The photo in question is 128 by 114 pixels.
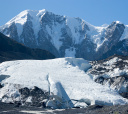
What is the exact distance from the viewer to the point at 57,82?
44.7m

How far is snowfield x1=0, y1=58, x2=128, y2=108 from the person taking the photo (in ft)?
135

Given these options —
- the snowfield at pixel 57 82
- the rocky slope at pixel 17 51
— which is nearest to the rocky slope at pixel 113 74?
the snowfield at pixel 57 82

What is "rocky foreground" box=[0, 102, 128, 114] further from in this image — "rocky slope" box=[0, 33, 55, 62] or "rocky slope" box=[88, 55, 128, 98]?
"rocky slope" box=[0, 33, 55, 62]

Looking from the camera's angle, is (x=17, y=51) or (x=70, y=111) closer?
(x=70, y=111)

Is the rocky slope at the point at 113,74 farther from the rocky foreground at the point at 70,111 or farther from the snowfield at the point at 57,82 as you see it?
the rocky foreground at the point at 70,111

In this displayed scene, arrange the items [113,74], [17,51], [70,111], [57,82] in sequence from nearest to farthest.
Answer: [70,111] → [57,82] → [113,74] → [17,51]

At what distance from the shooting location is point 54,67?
52750 mm

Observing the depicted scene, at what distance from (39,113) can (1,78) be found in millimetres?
17710

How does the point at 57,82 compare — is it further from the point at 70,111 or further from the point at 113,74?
the point at 113,74

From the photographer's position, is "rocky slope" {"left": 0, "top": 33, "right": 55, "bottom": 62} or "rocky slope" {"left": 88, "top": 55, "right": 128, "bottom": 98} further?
"rocky slope" {"left": 0, "top": 33, "right": 55, "bottom": 62}

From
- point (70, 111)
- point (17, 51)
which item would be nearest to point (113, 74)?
point (70, 111)

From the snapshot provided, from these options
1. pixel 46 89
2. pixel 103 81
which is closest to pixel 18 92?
pixel 46 89

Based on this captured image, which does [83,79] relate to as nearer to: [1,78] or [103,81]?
[103,81]

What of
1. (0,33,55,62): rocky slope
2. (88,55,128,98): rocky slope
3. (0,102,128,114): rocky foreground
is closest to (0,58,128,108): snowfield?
(0,102,128,114): rocky foreground
